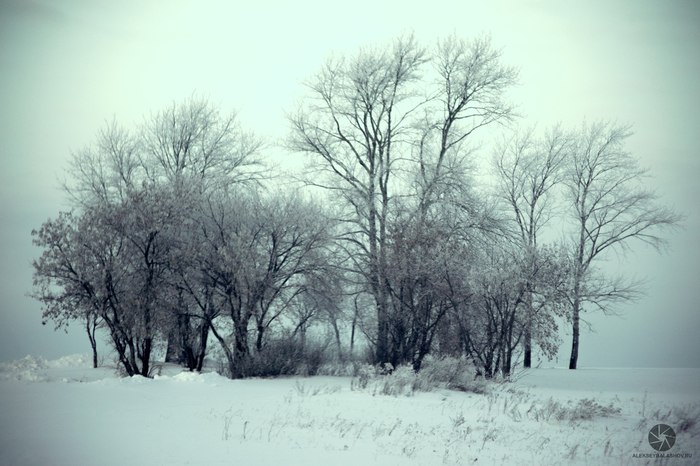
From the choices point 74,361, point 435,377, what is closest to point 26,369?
point 74,361

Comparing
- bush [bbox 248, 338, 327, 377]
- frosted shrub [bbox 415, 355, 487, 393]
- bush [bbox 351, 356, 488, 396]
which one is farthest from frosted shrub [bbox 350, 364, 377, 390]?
bush [bbox 248, 338, 327, 377]

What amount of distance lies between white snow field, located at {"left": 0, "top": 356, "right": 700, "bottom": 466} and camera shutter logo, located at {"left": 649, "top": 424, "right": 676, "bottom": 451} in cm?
13

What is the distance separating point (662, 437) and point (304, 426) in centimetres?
628

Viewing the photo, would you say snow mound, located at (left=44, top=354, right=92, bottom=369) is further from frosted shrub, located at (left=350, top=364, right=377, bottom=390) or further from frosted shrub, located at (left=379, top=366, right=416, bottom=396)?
frosted shrub, located at (left=379, top=366, right=416, bottom=396)

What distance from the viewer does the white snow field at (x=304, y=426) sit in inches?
275

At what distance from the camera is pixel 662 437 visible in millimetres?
9375

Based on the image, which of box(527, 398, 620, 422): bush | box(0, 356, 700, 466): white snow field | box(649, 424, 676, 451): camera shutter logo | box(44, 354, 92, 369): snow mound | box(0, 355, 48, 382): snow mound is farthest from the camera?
box(44, 354, 92, 369): snow mound

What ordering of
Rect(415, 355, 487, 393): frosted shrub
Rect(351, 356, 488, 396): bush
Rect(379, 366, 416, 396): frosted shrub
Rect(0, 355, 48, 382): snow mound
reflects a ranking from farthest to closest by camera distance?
Rect(415, 355, 487, 393): frosted shrub
Rect(0, 355, 48, 382): snow mound
Rect(351, 356, 488, 396): bush
Rect(379, 366, 416, 396): frosted shrub

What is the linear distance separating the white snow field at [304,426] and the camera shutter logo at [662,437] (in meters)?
0.13

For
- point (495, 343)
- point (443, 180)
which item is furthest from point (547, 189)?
point (495, 343)

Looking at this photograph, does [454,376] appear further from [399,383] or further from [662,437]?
[662,437]

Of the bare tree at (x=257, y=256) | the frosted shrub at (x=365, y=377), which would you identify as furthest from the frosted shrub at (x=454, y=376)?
the bare tree at (x=257, y=256)

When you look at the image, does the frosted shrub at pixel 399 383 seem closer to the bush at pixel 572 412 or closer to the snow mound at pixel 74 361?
the bush at pixel 572 412

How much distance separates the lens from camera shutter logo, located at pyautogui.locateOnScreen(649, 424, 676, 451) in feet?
29.3
